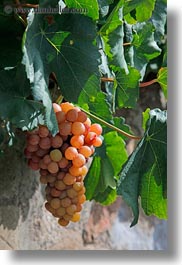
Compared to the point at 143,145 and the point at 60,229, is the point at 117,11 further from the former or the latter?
the point at 60,229

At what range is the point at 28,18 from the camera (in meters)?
0.87

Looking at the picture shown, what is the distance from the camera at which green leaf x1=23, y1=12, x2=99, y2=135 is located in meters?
0.92

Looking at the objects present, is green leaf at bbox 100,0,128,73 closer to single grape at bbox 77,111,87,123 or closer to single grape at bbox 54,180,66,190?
single grape at bbox 77,111,87,123

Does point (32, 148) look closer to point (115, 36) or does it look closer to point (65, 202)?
point (65, 202)

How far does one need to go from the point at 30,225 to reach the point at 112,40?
43 cm

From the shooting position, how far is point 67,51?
94 cm

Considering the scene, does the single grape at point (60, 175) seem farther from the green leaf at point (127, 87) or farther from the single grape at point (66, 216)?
the green leaf at point (127, 87)

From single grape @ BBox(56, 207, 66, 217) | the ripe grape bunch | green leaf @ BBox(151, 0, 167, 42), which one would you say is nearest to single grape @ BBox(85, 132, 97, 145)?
the ripe grape bunch

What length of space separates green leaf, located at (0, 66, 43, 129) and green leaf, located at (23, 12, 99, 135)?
3cm

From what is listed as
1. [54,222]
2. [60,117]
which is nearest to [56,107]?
[60,117]

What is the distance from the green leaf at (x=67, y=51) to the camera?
918 millimetres

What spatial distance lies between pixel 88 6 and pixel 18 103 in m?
0.17

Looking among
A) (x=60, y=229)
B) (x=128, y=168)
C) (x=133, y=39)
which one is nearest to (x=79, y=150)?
(x=128, y=168)

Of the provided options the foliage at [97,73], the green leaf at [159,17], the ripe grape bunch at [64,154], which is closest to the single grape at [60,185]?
the ripe grape bunch at [64,154]
